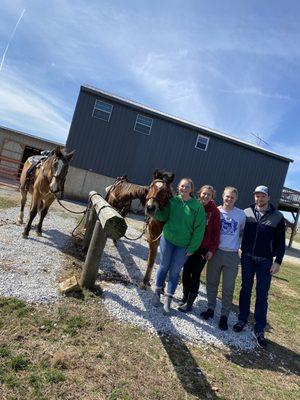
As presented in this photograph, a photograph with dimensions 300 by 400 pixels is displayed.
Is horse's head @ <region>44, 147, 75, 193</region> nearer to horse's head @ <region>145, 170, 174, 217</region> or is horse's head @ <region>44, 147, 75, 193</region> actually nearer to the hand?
horse's head @ <region>145, 170, 174, 217</region>

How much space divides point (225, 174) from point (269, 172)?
3204mm

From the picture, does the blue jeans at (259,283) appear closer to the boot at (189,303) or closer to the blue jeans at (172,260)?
the boot at (189,303)

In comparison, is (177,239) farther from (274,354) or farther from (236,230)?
(274,354)

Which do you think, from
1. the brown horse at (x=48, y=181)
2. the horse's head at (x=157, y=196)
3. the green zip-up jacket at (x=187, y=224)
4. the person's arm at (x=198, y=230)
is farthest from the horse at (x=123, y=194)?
the person's arm at (x=198, y=230)

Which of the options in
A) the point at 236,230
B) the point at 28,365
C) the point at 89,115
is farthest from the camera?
the point at 89,115

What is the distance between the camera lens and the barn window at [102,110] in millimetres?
22141

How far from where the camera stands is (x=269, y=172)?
24625 millimetres

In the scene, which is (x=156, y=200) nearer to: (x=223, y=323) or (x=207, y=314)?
(x=207, y=314)

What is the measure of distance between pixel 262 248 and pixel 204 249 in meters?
0.89

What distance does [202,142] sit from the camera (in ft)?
77.6

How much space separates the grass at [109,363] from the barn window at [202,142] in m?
19.1

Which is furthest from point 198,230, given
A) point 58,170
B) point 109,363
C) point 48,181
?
point 48,181

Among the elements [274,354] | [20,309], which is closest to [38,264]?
[20,309]

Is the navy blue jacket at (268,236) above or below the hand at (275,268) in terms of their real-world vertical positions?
above
